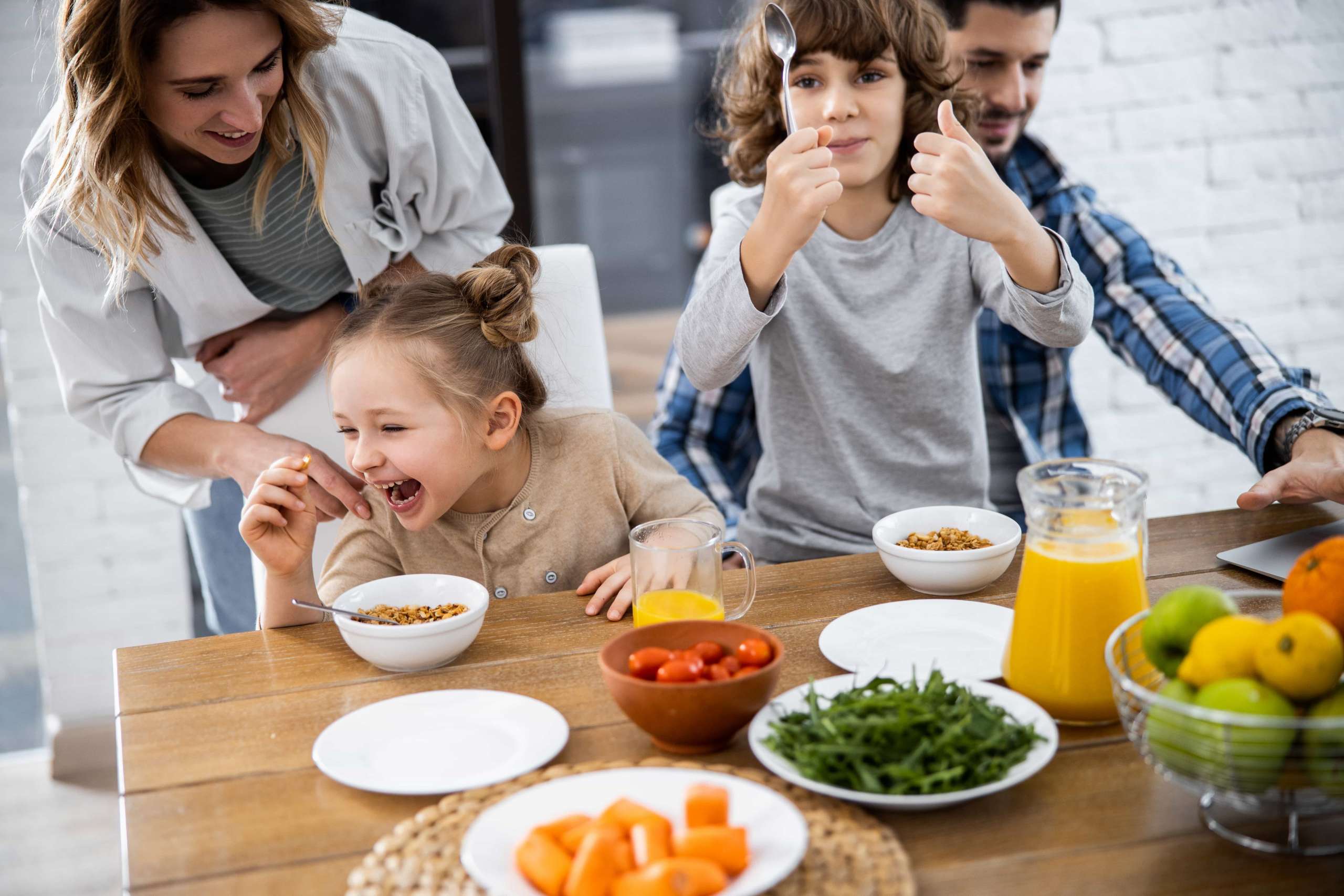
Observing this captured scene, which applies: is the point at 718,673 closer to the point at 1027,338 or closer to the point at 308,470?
the point at 308,470

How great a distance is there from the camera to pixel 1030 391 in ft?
6.51

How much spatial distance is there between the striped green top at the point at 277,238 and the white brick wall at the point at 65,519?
35.0 inches

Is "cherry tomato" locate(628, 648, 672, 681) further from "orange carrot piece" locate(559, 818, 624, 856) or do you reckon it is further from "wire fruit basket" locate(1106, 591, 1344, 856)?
"wire fruit basket" locate(1106, 591, 1344, 856)

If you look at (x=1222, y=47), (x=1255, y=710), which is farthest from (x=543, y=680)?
(x=1222, y=47)

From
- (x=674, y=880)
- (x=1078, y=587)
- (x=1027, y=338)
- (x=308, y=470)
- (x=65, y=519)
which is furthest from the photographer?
(x=65, y=519)

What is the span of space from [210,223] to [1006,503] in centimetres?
128

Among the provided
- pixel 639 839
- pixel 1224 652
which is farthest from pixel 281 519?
pixel 1224 652

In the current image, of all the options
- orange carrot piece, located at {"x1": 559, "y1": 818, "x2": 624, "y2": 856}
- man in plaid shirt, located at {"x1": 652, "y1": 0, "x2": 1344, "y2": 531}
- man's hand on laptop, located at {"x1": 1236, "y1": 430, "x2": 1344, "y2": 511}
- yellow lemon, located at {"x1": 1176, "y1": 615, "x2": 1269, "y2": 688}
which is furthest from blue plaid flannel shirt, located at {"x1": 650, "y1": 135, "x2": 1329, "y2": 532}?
orange carrot piece, located at {"x1": 559, "y1": 818, "x2": 624, "y2": 856}

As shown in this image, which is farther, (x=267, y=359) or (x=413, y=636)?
(x=267, y=359)

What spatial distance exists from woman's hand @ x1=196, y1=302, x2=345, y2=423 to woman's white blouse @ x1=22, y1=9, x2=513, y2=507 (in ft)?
0.09

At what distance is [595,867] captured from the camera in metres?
0.70

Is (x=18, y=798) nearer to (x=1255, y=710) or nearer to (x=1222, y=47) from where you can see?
(x=1255, y=710)

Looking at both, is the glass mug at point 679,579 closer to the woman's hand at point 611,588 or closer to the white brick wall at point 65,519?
the woman's hand at point 611,588

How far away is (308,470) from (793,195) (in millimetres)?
645
